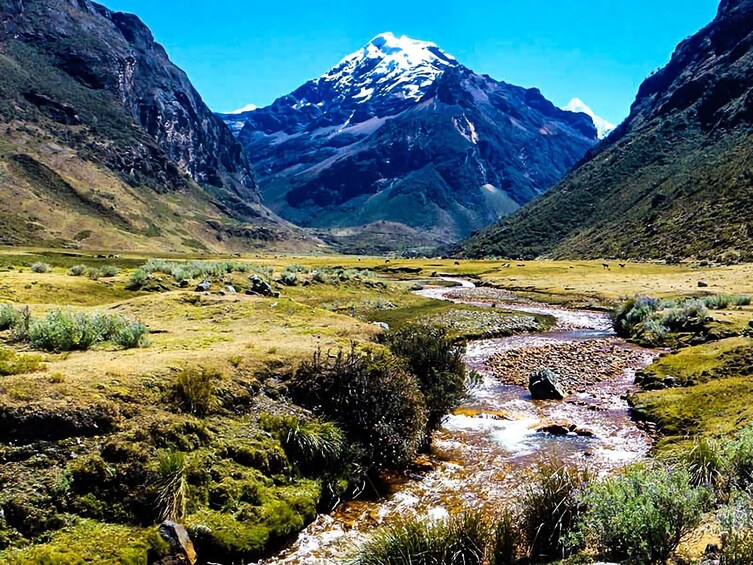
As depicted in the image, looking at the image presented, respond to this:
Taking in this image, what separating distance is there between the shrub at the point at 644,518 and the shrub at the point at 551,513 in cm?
67

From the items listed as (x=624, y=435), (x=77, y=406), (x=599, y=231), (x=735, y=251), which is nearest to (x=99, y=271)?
(x=77, y=406)

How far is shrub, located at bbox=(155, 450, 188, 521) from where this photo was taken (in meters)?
10.4

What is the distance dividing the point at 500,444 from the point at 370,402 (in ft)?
18.5

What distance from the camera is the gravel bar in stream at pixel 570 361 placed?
88.1 ft

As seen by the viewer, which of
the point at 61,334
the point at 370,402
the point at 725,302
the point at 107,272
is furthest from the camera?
the point at 107,272

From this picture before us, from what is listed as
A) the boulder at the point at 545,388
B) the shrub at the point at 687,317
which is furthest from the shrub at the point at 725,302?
the boulder at the point at 545,388

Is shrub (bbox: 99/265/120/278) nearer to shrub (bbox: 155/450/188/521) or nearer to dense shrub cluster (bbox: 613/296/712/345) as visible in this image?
shrub (bbox: 155/450/188/521)

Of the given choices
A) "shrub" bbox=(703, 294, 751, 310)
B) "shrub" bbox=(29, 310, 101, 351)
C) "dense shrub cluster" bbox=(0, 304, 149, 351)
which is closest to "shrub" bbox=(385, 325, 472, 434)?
"dense shrub cluster" bbox=(0, 304, 149, 351)

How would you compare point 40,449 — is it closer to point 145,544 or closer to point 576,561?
point 145,544

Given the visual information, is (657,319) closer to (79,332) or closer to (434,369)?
(434,369)

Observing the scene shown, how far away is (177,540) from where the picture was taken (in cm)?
985

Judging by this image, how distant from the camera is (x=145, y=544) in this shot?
9672 mm

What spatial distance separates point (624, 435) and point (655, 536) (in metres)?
11.3

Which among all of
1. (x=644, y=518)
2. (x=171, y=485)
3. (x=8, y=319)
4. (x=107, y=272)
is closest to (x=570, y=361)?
(x=644, y=518)
